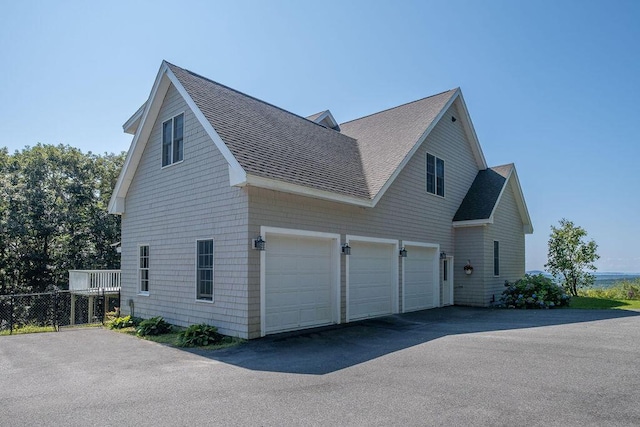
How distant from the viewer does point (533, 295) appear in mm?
15672

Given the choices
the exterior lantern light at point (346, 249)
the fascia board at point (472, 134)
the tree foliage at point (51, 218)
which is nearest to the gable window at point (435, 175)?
the fascia board at point (472, 134)

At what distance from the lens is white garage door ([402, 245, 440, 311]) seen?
46.1 feet

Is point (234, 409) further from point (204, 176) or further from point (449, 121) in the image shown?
point (449, 121)

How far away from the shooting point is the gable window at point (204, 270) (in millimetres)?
10097

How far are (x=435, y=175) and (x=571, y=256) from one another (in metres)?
11.8

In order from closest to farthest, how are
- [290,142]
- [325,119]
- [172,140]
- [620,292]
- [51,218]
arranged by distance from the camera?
1. [172,140]
2. [290,142]
3. [325,119]
4. [620,292]
5. [51,218]

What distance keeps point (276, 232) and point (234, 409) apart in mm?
5068

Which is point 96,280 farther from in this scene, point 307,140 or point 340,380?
point 340,380

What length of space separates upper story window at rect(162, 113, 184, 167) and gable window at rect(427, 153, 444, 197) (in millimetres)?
8776

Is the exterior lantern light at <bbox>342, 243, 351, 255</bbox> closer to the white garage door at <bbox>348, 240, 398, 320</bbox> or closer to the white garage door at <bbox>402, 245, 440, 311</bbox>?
the white garage door at <bbox>348, 240, 398, 320</bbox>

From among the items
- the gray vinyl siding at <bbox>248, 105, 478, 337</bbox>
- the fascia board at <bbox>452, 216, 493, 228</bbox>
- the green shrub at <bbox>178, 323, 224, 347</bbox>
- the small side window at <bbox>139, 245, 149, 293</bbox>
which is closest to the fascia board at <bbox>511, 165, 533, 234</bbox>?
the gray vinyl siding at <bbox>248, 105, 478, 337</bbox>

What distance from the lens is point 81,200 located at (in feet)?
85.3

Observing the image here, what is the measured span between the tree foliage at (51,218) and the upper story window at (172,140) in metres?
16.5

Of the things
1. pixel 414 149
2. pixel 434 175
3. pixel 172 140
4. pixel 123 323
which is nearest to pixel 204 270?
pixel 123 323
